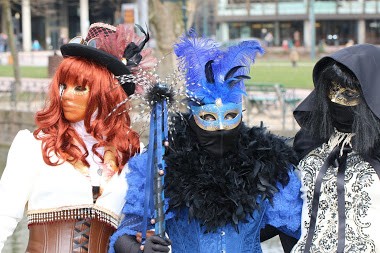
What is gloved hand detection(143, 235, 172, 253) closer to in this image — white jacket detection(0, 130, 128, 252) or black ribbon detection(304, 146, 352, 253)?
white jacket detection(0, 130, 128, 252)

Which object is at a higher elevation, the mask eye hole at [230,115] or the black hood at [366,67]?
the black hood at [366,67]

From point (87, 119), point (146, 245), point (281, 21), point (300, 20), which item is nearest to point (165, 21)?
point (87, 119)

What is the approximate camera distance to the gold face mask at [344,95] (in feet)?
10.8

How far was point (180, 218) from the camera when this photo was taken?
3420mm

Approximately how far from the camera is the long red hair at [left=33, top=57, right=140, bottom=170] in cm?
347

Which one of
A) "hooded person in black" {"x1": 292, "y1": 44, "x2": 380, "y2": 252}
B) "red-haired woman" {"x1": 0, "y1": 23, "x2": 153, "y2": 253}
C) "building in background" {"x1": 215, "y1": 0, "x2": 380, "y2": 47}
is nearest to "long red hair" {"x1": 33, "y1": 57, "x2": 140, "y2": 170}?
"red-haired woman" {"x1": 0, "y1": 23, "x2": 153, "y2": 253}

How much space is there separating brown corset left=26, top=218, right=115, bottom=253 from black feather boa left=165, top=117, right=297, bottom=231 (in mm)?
370

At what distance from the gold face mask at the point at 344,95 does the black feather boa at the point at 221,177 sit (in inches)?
12.6

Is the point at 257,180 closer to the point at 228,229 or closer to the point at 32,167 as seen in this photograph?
the point at 228,229

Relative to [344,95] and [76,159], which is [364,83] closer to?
[344,95]

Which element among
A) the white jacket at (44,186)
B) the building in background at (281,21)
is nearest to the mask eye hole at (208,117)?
the white jacket at (44,186)

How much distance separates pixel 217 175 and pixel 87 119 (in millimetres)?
591

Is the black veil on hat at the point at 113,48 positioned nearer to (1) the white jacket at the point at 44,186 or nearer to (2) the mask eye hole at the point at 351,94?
(1) the white jacket at the point at 44,186

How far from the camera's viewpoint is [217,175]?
3.38 meters
